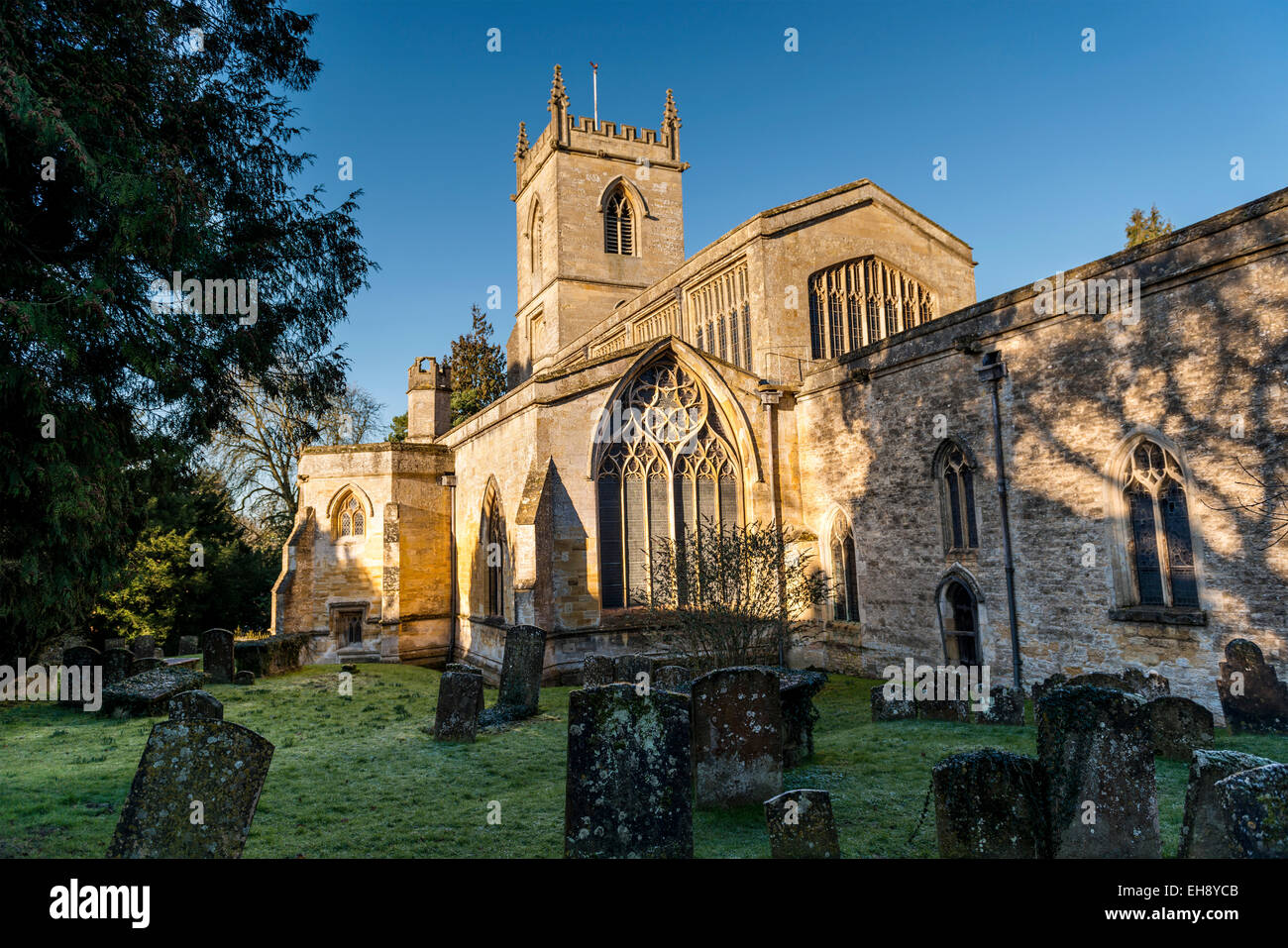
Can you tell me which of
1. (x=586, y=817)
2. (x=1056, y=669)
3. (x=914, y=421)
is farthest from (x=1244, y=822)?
(x=914, y=421)

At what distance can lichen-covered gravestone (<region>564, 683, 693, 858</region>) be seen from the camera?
5.07 metres

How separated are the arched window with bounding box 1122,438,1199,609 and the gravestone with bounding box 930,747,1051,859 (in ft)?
23.4

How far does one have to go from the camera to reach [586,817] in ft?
16.7

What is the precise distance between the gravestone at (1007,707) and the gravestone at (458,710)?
7.04 metres

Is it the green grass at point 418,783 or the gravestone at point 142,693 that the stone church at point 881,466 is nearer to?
the green grass at point 418,783

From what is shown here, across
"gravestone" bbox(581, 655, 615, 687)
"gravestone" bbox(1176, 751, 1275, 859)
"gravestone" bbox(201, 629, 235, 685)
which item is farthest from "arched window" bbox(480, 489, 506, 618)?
"gravestone" bbox(1176, 751, 1275, 859)

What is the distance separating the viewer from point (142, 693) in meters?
11.9

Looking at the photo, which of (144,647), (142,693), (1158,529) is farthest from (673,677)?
(144,647)

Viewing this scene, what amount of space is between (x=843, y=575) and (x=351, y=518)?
1332 centimetres

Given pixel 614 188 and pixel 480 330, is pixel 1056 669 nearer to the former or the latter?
pixel 614 188

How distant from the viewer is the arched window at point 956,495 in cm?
Answer: 1314

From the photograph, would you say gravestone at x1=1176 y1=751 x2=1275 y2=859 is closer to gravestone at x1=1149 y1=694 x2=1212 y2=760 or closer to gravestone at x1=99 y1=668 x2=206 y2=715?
gravestone at x1=1149 y1=694 x2=1212 y2=760

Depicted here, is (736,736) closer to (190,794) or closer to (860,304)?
(190,794)

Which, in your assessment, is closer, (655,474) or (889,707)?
(889,707)
